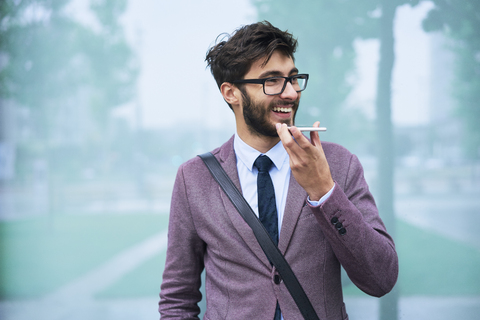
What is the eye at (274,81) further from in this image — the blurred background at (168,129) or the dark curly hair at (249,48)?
the blurred background at (168,129)

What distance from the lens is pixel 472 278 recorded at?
2900 millimetres

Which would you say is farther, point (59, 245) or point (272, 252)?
point (59, 245)

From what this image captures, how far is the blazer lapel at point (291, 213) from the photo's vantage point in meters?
1.60

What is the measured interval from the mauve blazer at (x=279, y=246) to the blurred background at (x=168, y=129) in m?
1.41

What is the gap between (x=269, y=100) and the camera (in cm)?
172

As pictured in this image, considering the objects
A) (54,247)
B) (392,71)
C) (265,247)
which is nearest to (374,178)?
(392,71)

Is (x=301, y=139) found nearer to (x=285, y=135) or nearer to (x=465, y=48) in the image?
(x=285, y=135)

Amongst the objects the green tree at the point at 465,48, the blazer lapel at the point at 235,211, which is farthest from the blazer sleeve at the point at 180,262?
the green tree at the point at 465,48

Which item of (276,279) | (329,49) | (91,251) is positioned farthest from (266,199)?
(91,251)

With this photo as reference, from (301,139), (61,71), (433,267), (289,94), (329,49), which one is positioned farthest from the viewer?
(61,71)

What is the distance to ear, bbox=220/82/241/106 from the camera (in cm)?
188

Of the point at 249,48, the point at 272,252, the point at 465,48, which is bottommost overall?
the point at 272,252

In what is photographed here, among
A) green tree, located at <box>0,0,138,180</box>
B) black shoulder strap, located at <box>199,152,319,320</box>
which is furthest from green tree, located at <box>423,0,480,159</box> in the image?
green tree, located at <box>0,0,138,180</box>

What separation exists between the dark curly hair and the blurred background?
1.30 metres
